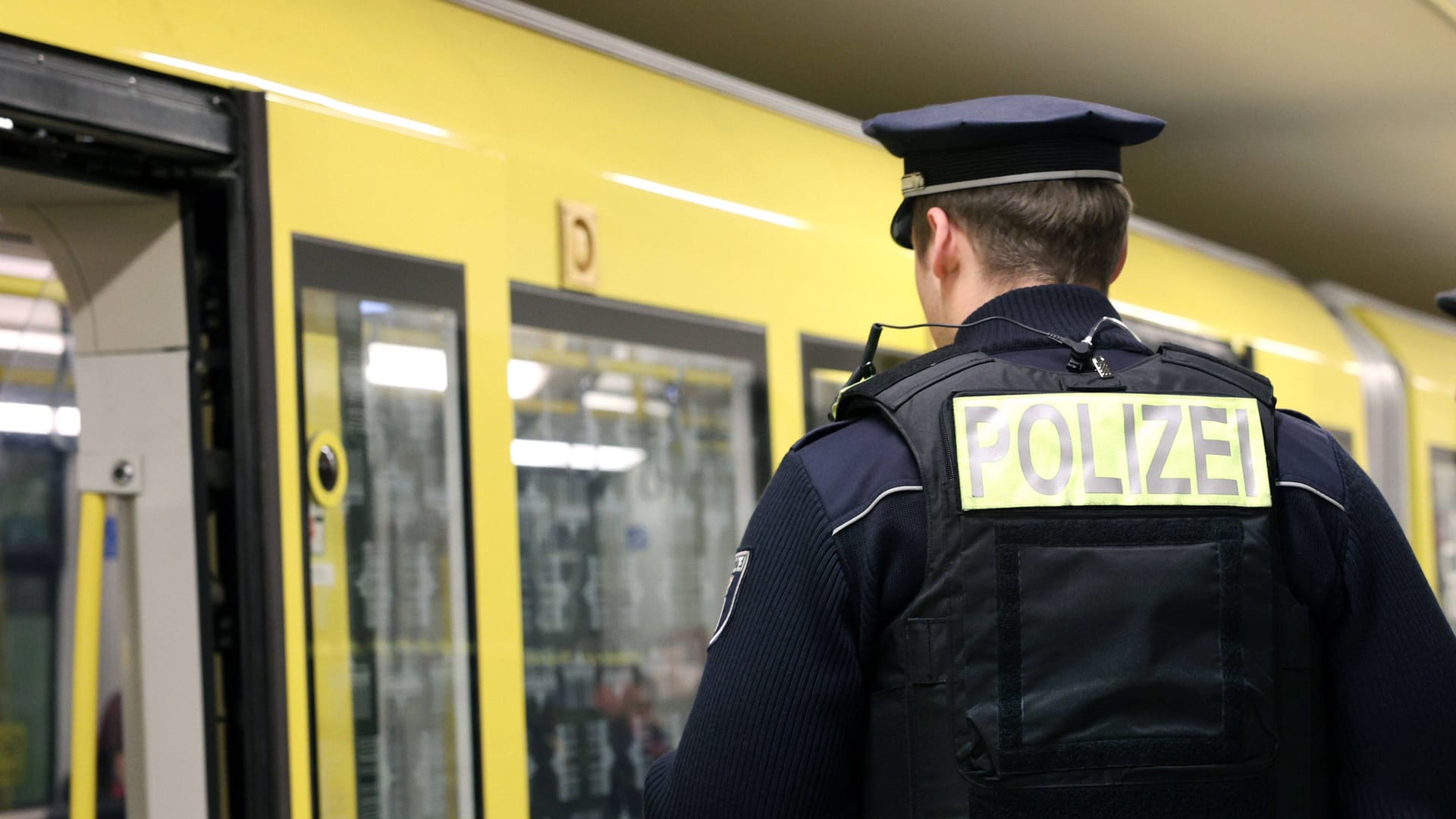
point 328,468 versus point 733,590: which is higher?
point 328,468

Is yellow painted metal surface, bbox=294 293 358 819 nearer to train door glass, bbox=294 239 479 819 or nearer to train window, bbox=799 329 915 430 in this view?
train door glass, bbox=294 239 479 819

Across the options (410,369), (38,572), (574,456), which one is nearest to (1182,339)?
(574,456)

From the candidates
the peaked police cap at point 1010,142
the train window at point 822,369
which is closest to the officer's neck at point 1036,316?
the peaked police cap at point 1010,142

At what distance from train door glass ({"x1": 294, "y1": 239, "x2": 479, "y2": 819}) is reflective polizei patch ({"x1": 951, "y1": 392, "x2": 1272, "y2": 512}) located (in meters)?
1.29

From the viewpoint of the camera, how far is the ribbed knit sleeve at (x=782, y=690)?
1.46m

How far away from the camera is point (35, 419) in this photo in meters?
5.37

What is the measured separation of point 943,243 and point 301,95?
1315 mm

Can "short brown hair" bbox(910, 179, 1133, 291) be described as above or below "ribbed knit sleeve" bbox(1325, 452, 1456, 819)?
above

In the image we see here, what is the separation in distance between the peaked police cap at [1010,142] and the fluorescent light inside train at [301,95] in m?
1.20

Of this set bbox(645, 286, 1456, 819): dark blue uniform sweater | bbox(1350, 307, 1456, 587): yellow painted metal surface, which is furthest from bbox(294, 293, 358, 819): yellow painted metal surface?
bbox(1350, 307, 1456, 587): yellow painted metal surface

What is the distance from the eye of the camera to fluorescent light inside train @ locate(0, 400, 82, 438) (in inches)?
209

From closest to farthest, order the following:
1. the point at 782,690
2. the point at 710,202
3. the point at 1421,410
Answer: the point at 782,690
the point at 710,202
the point at 1421,410

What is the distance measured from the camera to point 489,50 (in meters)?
2.99

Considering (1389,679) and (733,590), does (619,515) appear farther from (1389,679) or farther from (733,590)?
(1389,679)
